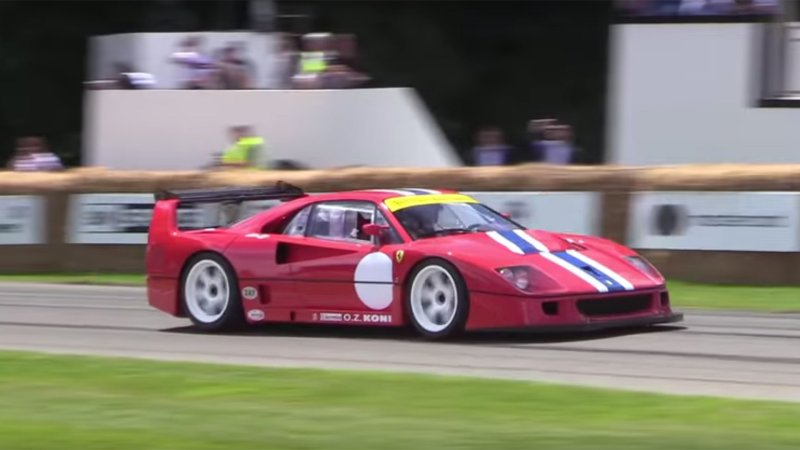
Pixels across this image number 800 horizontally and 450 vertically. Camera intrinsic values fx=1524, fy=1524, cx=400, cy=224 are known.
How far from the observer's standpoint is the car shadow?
11.2m

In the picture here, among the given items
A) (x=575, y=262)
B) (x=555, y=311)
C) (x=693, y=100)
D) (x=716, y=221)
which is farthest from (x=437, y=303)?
(x=693, y=100)

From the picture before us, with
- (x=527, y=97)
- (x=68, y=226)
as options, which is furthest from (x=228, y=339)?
(x=527, y=97)

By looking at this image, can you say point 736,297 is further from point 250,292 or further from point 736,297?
point 250,292

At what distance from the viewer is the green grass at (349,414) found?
21.9 feet

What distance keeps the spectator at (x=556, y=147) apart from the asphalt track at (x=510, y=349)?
6.81 metres

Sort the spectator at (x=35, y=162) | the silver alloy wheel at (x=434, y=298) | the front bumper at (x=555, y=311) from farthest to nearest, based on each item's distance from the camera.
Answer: the spectator at (x=35, y=162) < the silver alloy wheel at (x=434, y=298) < the front bumper at (x=555, y=311)

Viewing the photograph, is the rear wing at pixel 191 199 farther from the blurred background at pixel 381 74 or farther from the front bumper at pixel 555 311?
the blurred background at pixel 381 74

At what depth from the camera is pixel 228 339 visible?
39.4 ft

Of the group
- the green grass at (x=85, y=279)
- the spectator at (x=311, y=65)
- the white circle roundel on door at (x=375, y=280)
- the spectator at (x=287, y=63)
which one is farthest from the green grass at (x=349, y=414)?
the spectator at (x=287, y=63)

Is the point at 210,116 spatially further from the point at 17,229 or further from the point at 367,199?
the point at 367,199

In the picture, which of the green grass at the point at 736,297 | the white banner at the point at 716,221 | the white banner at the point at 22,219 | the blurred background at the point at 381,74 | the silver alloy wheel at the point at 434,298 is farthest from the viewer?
the blurred background at the point at 381,74

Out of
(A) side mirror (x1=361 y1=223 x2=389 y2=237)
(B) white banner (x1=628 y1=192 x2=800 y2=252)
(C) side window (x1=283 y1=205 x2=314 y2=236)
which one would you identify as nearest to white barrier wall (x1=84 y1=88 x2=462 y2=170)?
(B) white banner (x1=628 y1=192 x2=800 y2=252)

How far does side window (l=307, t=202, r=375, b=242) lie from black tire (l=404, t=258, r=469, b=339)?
679 mm

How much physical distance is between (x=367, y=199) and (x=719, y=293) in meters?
5.15
